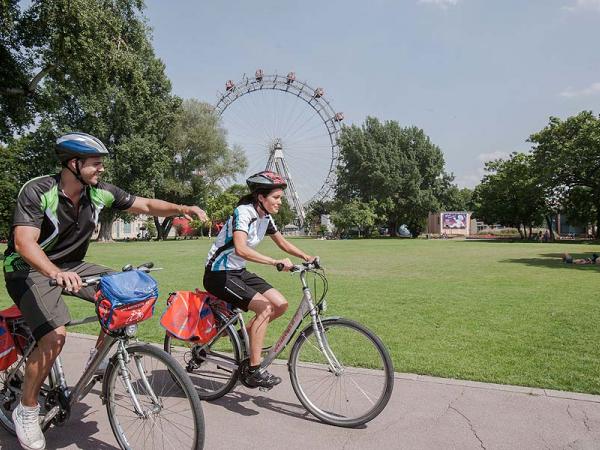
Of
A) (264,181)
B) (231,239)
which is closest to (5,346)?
(231,239)

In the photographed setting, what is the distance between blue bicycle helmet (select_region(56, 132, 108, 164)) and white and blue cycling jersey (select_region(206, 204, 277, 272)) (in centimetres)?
128

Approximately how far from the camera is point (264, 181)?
4.05 metres

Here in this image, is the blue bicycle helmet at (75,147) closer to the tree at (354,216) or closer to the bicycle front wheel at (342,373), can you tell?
the bicycle front wheel at (342,373)

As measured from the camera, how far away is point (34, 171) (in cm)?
4091

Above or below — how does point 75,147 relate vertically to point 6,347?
above

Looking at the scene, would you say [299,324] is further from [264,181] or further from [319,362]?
[264,181]

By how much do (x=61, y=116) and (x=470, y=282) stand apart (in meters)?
39.1

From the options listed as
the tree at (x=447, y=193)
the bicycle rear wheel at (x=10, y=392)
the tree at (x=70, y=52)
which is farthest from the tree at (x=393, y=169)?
the bicycle rear wheel at (x=10, y=392)

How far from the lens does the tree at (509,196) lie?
4988cm

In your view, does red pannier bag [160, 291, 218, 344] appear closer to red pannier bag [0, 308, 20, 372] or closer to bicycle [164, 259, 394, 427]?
bicycle [164, 259, 394, 427]

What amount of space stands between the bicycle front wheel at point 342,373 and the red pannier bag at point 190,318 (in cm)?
79

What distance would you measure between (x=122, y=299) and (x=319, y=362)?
5.79 feet

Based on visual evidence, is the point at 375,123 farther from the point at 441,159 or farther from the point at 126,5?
the point at 126,5

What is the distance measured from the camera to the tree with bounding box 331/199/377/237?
64375 millimetres
